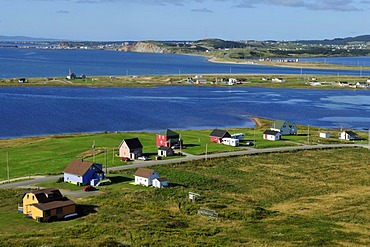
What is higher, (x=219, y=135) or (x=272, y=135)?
(x=219, y=135)

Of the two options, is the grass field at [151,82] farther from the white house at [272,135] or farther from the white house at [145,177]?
the white house at [145,177]

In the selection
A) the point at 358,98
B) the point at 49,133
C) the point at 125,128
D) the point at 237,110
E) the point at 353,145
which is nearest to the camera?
the point at 353,145

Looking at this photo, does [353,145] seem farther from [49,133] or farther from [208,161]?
[49,133]

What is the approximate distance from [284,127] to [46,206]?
47973 mm

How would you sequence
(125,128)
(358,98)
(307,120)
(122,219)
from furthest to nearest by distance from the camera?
(358,98), (307,120), (125,128), (122,219)

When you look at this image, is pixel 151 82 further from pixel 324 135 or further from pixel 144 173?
pixel 144 173

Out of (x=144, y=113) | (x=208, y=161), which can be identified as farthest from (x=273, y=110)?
(x=208, y=161)

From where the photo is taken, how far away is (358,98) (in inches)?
5723

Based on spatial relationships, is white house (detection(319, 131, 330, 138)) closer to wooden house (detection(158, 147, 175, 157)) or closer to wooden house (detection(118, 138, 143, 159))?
wooden house (detection(158, 147, 175, 157))

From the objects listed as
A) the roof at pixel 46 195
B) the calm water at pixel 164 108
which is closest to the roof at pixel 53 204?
the roof at pixel 46 195

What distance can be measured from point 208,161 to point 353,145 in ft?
77.0

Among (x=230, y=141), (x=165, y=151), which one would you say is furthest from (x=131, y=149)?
(x=230, y=141)

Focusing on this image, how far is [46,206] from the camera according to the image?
39250 mm

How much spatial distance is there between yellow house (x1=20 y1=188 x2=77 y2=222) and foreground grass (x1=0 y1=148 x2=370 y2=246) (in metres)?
0.75
